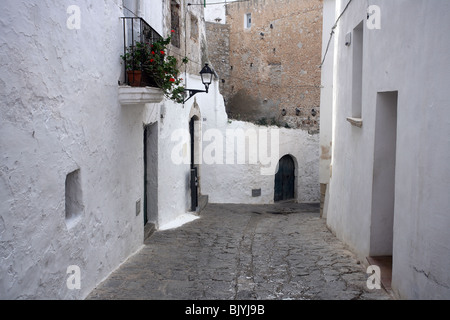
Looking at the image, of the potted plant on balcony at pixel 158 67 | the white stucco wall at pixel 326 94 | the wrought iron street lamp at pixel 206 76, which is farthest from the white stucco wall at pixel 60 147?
the white stucco wall at pixel 326 94

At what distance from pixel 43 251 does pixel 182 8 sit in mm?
7845

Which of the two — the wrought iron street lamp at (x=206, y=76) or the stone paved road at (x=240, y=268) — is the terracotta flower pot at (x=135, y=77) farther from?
the wrought iron street lamp at (x=206, y=76)

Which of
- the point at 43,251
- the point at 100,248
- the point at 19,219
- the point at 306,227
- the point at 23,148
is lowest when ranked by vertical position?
the point at 306,227

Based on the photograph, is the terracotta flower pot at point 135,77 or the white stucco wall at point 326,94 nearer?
the terracotta flower pot at point 135,77

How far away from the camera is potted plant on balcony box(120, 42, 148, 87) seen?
231 inches

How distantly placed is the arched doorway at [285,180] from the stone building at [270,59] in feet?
4.41

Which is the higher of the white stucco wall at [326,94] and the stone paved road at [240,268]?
the white stucco wall at [326,94]

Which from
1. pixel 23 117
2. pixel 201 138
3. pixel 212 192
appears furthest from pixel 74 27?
pixel 212 192

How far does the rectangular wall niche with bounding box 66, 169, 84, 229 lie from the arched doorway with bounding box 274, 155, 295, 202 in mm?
11339

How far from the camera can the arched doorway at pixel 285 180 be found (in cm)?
1551

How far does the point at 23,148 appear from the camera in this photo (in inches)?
129

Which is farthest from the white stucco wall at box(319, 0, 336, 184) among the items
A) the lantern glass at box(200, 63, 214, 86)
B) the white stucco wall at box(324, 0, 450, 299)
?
the white stucco wall at box(324, 0, 450, 299)

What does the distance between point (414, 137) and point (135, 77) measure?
3.59 m

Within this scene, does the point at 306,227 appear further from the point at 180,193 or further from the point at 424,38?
the point at 424,38
